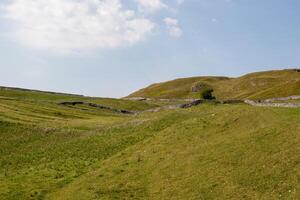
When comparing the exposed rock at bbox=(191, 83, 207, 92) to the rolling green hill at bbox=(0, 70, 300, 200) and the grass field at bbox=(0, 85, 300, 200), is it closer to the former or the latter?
the rolling green hill at bbox=(0, 70, 300, 200)

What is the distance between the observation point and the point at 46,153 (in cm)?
4947

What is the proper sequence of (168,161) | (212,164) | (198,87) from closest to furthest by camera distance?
(212,164) → (168,161) → (198,87)

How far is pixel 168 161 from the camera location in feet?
118

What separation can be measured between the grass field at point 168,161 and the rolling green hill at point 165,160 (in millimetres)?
66

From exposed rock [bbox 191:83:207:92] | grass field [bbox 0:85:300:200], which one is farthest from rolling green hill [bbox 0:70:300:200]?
exposed rock [bbox 191:83:207:92]

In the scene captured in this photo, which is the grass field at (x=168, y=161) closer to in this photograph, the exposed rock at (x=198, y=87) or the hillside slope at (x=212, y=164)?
the hillside slope at (x=212, y=164)

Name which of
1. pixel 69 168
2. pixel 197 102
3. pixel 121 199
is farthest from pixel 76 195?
pixel 197 102

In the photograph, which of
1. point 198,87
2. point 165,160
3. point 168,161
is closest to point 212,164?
point 168,161

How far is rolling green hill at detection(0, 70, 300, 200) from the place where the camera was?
28109mm

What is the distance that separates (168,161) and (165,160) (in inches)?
21.9

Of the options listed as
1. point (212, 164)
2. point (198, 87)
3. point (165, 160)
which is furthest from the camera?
point (198, 87)

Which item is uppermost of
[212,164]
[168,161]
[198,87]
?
[198,87]

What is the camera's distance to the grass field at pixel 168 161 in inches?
1105

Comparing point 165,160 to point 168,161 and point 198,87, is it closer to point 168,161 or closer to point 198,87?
point 168,161
